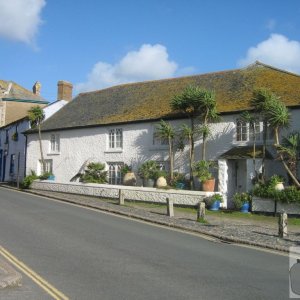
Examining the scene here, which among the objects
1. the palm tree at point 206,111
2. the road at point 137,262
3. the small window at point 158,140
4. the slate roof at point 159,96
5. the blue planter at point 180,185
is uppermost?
the slate roof at point 159,96

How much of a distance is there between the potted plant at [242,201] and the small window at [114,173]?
9.52m

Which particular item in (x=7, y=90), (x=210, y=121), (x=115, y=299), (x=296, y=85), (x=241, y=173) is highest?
(x=7, y=90)

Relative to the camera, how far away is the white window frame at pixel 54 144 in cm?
3397

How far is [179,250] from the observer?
11445mm

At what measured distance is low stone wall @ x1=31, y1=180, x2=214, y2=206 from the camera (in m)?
23.0

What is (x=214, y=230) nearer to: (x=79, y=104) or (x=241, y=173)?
(x=241, y=173)

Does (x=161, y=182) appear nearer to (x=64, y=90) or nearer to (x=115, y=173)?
(x=115, y=173)

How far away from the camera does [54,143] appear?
3444 centimetres

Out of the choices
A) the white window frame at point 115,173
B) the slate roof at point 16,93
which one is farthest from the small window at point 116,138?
the slate roof at point 16,93

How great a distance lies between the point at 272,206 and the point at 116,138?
40.9 ft

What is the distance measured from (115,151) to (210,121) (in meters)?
7.33

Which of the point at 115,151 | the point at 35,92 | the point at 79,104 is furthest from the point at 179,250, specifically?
the point at 35,92

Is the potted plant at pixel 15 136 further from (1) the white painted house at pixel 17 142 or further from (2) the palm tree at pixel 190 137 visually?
(2) the palm tree at pixel 190 137

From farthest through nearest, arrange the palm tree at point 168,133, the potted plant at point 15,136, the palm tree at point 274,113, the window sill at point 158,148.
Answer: the potted plant at point 15,136 < the window sill at point 158,148 < the palm tree at point 168,133 < the palm tree at point 274,113
